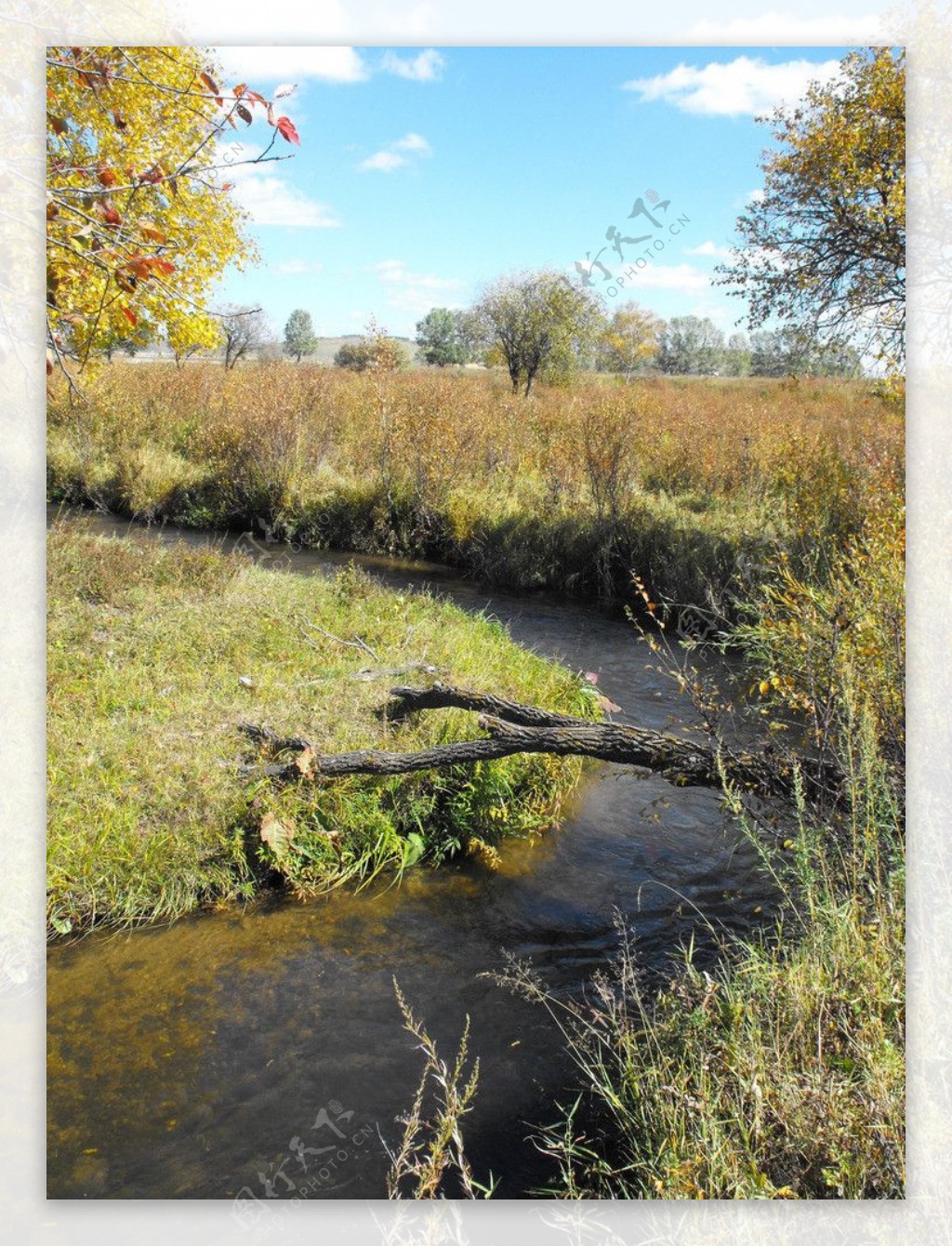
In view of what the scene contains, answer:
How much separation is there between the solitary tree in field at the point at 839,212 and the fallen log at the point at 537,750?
154 inches

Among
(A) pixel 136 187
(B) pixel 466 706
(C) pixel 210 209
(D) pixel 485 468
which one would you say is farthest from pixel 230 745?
(D) pixel 485 468

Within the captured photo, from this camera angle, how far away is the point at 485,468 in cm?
1503

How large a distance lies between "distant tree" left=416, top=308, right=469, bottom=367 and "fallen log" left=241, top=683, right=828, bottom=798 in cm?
2918

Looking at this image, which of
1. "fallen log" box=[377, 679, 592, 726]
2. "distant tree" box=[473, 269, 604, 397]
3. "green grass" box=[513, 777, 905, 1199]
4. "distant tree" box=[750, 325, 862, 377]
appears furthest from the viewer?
"distant tree" box=[473, 269, 604, 397]

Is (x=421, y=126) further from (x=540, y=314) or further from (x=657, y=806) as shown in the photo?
(x=540, y=314)

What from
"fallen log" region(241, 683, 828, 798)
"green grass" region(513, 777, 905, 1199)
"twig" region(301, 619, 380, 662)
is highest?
"twig" region(301, 619, 380, 662)

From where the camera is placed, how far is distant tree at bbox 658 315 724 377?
2931cm

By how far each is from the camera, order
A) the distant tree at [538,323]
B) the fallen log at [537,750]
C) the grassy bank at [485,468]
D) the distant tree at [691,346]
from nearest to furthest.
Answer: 1. the fallen log at [537,750]
2. the grassy bank at [485,468]
3. the distant tree at [538,323]
4. the distant tree at [691,346]

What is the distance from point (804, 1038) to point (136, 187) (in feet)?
11.6

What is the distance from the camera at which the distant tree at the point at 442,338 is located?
35.2 meters

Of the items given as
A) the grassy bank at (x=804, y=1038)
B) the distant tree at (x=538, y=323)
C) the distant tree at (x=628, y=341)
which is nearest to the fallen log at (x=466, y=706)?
the grassy bank at (x=804, y=1038)

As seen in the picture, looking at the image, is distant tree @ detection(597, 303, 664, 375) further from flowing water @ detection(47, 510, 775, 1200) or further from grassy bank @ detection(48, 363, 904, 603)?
flowing water @ detection(47, 510, 775, 1200)

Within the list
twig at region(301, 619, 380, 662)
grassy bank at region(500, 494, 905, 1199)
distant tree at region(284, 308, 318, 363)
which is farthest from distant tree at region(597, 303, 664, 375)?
grassy bank at region(500, 494, 905, 1199)

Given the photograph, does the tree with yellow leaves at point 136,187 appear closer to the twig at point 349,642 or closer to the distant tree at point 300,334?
the twig at point 349,642
